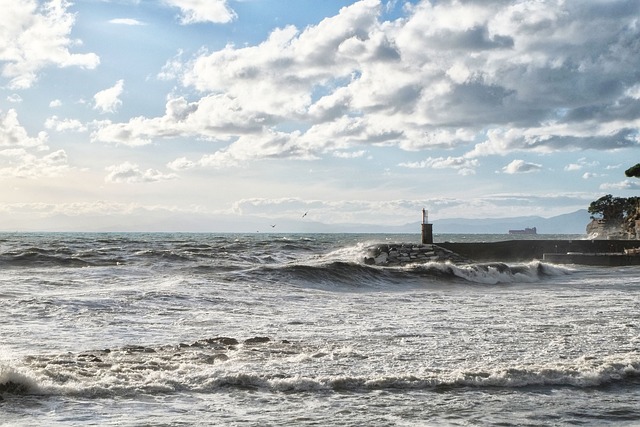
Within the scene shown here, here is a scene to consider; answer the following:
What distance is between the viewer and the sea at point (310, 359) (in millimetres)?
6160

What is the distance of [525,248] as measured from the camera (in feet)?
153

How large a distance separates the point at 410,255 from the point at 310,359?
1209 inches

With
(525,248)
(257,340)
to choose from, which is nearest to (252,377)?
(257,340)

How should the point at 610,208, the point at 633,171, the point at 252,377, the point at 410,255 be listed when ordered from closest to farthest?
the point at 252,377
the point at 410,255
the point at 633,171
the point at 610,208

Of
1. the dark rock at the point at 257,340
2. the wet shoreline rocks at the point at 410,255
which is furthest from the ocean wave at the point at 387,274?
the dark rock at the point at 257,340

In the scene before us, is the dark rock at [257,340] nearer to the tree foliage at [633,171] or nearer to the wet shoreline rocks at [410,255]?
the wet shoreline rocks at [410,255]

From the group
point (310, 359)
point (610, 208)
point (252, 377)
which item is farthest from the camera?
point (610, 208)

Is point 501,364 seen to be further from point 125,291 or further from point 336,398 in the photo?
point 125,291

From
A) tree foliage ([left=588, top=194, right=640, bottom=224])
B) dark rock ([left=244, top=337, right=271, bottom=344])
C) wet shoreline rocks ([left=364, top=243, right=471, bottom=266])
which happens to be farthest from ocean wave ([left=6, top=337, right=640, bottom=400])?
tree foliage ([left=588, top=194, right=640, bottom=224])

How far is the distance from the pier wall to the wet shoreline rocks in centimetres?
403

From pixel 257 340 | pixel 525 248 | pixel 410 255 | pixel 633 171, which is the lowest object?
pixel 257 340

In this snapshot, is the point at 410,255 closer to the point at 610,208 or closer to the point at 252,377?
the point at 252,377

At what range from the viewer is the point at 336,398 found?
672 cm

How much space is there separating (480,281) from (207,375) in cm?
2007
